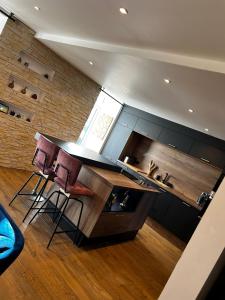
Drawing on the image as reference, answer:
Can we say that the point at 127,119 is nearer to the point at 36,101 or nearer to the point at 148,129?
the point at 148,129

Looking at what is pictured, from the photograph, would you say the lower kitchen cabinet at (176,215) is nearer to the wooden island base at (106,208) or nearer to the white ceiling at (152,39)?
the wooden island base at (106,208)

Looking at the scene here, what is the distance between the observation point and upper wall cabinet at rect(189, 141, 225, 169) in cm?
579

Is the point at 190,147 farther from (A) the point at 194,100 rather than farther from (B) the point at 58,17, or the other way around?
(B) the point at 58,17

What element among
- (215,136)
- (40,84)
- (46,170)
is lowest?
(46,170)

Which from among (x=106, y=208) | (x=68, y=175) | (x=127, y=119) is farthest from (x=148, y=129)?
(x=68, y=175)

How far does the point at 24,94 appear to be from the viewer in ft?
16.6

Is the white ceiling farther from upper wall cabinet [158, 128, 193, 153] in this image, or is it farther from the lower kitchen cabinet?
the lower kitchen cabinet

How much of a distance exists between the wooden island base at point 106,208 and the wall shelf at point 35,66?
8.21 feet

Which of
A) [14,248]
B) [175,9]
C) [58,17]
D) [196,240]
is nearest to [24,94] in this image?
[58,17]

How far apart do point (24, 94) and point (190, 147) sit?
3.82m

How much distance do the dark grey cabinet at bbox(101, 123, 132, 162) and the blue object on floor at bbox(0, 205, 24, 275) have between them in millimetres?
6097

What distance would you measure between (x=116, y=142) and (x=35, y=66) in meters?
3.31

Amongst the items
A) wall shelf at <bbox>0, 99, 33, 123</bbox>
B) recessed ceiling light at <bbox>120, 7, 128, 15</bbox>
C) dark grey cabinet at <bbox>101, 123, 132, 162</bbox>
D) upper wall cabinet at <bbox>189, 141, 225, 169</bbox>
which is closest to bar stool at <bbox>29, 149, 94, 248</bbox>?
recessed ceiling light at <bbox>120, 7, 128, 15</bbox>

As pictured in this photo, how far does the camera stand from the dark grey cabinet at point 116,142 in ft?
24.6
